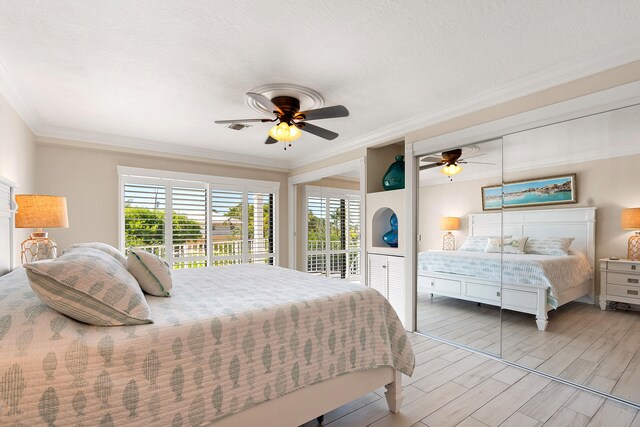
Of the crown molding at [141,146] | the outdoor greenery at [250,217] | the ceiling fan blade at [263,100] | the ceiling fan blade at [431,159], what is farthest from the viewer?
the outdoor greenery at [250,217]

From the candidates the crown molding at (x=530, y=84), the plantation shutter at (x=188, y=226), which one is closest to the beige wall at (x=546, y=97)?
the crown molding at (x=530, y=84)

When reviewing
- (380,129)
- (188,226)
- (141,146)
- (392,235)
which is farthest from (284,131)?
(188,226)

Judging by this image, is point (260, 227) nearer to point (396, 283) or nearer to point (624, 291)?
point (396, 283)

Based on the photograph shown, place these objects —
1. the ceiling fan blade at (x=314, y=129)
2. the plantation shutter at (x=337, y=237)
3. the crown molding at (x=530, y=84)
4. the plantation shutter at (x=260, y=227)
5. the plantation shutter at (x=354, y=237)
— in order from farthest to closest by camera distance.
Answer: the plantation shutter at (x=260, y=227), the plantation shutter at (x=337, y=237), the plantation shutter at (x=354, y=237), the ceiling fan blade at (x=314, y=129), the crown molding at (x=530, y=84)

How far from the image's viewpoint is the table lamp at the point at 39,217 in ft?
8.39

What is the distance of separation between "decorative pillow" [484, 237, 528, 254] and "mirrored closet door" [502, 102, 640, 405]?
0.05ft

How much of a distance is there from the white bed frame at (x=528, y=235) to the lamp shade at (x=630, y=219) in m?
0.17

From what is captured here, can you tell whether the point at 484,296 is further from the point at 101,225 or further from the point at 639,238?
the point at 101,225

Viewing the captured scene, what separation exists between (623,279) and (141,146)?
523 centimetres

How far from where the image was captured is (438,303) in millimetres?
3455

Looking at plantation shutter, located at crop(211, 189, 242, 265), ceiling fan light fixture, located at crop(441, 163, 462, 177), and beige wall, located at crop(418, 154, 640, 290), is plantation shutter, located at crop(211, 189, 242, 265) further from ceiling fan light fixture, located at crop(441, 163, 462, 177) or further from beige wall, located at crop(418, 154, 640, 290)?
beige wall, located at crop(418, 154, 640, 290)

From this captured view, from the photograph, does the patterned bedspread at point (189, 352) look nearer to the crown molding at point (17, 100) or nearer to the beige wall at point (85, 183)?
the crown molding at point (17, 100)

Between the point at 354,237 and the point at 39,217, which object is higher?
the point at 39,217

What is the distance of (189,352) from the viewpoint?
132 cm
